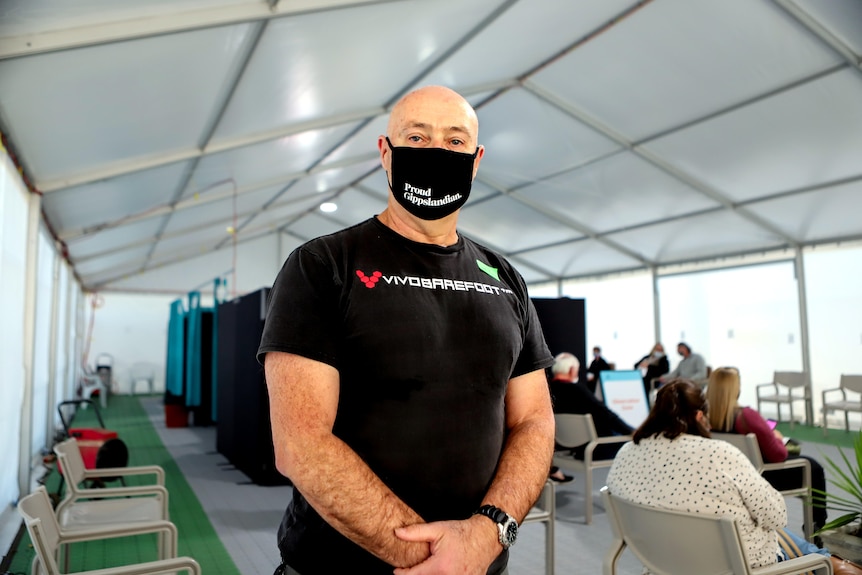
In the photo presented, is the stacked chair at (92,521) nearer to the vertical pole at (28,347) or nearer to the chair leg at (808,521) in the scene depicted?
the vertical pole at (28,347)

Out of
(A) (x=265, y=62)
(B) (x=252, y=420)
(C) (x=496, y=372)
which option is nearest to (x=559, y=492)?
(B) (x=252, y=420)

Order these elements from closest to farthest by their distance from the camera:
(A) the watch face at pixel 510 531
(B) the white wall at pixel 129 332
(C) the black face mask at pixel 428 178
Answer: (A) the watch face at pixel 510 531 → (C) the black face mask at pixel 428 178 → (B) the white wall at pixel 129 332

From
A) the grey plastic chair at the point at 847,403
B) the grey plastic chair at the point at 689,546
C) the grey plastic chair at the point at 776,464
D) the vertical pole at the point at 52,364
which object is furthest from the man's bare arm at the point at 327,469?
the grey plastic chair at the point at 847,403

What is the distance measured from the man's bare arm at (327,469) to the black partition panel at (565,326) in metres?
5.10

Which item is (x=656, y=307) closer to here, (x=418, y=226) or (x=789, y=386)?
(x=789, y=386)

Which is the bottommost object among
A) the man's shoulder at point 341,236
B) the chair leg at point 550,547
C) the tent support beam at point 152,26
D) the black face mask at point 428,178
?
the chair leg at point 550,547

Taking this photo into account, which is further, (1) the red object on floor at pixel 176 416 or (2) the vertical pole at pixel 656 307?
(2) the vertical pole at pixel 656 307

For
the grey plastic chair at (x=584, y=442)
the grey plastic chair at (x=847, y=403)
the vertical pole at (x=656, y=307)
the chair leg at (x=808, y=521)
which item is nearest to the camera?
the chair leg at (x=808, y=521)

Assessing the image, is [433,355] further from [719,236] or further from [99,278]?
[99,278]

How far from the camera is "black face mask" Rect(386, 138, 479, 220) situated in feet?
3.69

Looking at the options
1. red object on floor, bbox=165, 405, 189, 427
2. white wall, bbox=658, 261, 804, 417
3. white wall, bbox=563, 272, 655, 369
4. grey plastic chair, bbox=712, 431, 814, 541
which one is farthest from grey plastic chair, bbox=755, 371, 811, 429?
red object on floor, bbox=165, 405, 189, 427

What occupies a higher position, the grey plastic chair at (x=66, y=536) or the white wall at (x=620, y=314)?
the white wall at (x=620, y=314)

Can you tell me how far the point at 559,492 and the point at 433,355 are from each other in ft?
14.0

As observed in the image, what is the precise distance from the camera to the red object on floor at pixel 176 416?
8.82 m
